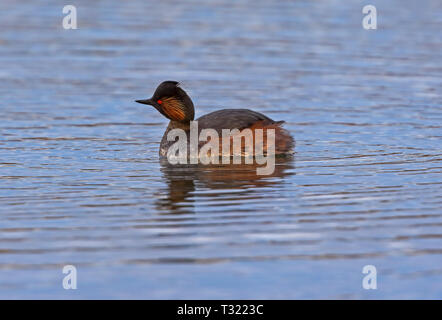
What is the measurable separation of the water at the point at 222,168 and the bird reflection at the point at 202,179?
32 mm

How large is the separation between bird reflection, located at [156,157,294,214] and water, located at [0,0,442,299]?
0.03 m

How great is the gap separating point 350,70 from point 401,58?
1.44 metres

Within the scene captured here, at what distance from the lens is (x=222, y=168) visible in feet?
38.5

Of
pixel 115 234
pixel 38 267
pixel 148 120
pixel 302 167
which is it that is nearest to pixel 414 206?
pixel 302 167

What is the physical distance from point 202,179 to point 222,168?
0.73 meters

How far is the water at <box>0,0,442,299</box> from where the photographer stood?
25.1ft

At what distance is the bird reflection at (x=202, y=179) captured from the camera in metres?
9.83
